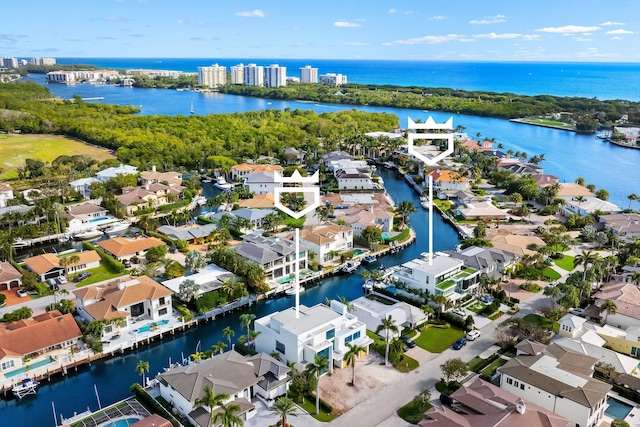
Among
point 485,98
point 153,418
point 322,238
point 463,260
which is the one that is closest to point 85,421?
point 153,418

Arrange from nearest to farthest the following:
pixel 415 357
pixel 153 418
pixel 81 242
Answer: pixel 153 418 < pixel 415 357 < pixel 81 242

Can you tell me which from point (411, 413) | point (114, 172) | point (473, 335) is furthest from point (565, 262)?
point (114, 172)

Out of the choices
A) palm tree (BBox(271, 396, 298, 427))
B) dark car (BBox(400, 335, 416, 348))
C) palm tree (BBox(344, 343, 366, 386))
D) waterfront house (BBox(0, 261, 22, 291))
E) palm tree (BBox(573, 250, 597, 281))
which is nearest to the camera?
palm tree (BBox(271, 396, 298, 427))

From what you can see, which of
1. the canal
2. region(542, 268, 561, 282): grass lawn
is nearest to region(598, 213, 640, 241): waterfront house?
region(542, 268, 561, 282): grass lawn

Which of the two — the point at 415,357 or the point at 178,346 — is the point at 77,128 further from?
the point at 415,357

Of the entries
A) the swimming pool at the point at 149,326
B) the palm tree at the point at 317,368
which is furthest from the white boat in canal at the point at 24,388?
the palm tree at the point at 317,368

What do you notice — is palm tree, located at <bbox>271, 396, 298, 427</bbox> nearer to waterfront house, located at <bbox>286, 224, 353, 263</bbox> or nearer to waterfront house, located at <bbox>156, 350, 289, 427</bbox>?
waterfront house, located at <bbox>156, 350, 289, 427</bbox>

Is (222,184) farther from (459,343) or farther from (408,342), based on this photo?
(459,343)
